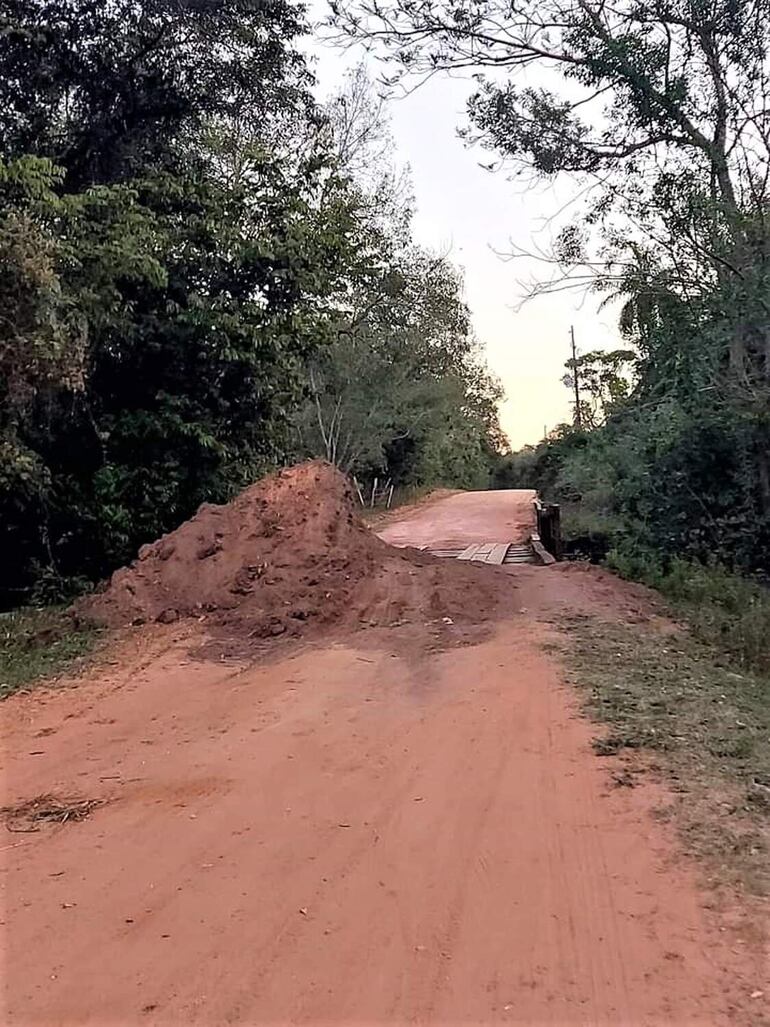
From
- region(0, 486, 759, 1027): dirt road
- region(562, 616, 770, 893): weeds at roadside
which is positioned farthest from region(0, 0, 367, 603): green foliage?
region(562, 616, 770, 893): weeds at roadside

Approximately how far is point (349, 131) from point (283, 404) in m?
11.2

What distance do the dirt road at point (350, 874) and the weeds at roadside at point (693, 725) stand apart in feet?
0.66

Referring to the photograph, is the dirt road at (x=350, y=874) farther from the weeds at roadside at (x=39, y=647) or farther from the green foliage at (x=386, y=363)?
the green foliage at (x=386, y=363)

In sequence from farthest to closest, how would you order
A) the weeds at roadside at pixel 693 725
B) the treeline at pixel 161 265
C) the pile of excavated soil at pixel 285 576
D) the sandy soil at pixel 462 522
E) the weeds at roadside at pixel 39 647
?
the sandy soil at pixel 462 522 → the treeline at pixel 161 265 → the pile of excavated soil at pixel 285 576 → the weeds at roadside at pixel 39 647 → the weeds at roadside at pixel 693 725

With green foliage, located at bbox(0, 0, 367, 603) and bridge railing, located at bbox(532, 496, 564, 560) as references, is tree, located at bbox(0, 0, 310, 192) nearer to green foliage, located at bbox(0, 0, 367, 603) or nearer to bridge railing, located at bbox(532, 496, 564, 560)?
green foliage, located at bbox(0, 0, 367, 603)

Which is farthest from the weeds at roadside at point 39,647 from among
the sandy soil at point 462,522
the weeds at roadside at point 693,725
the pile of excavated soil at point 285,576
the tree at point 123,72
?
the sandy soil at point 462,522

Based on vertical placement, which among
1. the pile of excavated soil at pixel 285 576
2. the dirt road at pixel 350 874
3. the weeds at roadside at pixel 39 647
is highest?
the pile of excavated soil at pixel 285 576

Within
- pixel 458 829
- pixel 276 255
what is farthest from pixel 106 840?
pixel 276 255

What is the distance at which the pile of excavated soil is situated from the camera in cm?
907

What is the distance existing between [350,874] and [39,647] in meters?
5.72

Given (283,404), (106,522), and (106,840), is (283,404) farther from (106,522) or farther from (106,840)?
(106,840)

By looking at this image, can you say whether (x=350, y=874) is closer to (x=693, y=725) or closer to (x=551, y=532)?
(x=693, y=725)

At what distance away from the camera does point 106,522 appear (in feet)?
40.7

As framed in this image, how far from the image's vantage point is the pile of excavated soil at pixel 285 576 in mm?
9070
